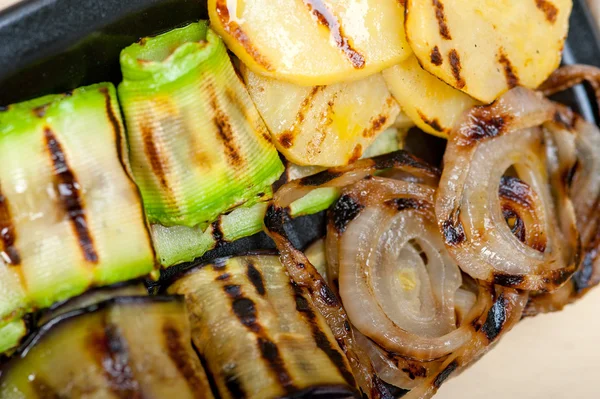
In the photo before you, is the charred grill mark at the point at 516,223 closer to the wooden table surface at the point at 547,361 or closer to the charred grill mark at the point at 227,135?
the wooden table surface at the point at 547,361

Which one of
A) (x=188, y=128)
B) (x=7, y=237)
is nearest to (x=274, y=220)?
(x=188, y=128)

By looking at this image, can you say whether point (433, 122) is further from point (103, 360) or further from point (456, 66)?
point (103, 360)

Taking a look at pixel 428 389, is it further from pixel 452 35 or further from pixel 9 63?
pixel 9 63

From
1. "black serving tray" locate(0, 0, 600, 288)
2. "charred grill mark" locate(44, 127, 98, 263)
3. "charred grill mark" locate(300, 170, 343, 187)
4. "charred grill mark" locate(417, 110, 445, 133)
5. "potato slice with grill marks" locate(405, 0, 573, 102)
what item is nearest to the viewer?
"charred grill mark" locate(44, 127, 98, 263)

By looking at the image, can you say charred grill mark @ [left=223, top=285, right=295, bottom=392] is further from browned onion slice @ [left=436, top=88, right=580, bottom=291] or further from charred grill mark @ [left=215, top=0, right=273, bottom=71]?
browned onion slice @ [left=436, top=88, right=580, bottom=291]

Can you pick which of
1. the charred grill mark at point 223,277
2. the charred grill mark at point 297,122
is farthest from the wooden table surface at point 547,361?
the charred grill mark at point 297,122

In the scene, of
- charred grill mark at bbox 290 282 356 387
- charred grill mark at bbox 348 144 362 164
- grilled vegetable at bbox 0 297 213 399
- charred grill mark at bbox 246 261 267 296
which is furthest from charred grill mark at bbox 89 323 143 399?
charred grill mark at bbox 348 144 362 164
